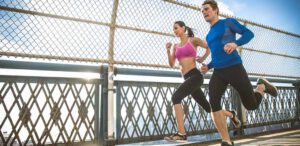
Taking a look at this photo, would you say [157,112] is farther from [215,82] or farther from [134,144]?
[215,82]

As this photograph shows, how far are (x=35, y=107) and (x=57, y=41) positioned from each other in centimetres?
82

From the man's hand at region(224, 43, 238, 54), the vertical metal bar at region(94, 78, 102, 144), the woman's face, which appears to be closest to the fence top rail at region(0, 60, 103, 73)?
the vertical metal bar at region(94, 78, 102, 144)

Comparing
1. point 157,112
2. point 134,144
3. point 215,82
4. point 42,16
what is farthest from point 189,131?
point 42,16

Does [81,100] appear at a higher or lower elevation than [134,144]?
higher

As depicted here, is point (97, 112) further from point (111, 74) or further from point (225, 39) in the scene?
point (225, 39)

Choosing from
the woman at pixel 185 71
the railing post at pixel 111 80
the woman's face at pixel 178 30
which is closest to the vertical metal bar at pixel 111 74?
the railing post at pixel 111 80

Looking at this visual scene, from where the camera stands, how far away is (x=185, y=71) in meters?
3.98

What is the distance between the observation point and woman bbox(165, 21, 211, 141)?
3.78m

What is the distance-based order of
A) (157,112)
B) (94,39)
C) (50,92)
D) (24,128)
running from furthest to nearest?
(157,112)
(94,39)
(50,92)
(24,128)

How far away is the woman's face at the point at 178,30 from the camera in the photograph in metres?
4.18

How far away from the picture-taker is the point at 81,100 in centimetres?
349

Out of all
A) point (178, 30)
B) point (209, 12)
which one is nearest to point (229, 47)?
point (209, 12)

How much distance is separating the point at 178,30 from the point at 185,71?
66 cm

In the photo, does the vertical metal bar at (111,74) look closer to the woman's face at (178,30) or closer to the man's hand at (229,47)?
Answer: the woman's face at (178,30)
